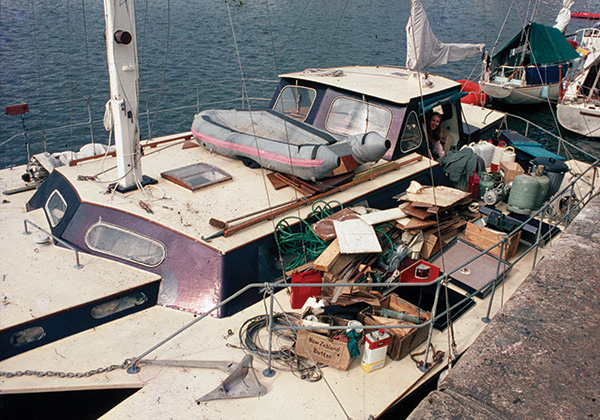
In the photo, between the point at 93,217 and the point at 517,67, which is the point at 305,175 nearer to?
the point at 93,217

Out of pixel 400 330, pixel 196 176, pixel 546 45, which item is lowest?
pixel 400 330

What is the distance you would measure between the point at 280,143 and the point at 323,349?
3211 mm

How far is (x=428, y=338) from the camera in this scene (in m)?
5.27

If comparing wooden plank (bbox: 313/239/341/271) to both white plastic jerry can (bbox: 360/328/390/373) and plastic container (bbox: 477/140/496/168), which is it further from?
plastic container (bbox: 477/140/496/168)

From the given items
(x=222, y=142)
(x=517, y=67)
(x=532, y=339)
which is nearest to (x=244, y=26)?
(x=517, y=67)

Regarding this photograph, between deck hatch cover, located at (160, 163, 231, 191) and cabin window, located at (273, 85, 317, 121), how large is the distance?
8.09ft

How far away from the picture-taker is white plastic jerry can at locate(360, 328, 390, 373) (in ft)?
16.4

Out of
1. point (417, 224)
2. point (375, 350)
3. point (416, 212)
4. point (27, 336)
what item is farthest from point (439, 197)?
point (27, 336)

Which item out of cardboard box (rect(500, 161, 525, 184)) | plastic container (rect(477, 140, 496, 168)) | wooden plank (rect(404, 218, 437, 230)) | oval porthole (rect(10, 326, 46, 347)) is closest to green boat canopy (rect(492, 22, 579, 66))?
plastic container (rect(477, 140, 496, 168))

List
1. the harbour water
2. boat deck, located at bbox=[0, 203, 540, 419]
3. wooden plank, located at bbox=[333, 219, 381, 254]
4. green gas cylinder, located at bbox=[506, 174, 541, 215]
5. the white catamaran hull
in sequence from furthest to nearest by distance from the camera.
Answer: the white catamaran hull → the harbour water → green gas cylinder, located at bbox=[506, 174, 541, 215] → wooden plank, located at bbox=[333, 219, 381, 254] → boat deck, located at bbox=[0, 203, 540, 419]

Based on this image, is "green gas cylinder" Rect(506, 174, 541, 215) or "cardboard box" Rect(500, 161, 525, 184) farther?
"cardboard box" Rect(500, 161, 525, 184)

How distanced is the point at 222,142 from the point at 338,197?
1.95 m

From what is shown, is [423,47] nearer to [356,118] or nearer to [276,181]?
[356,118]

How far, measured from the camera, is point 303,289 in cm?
587
